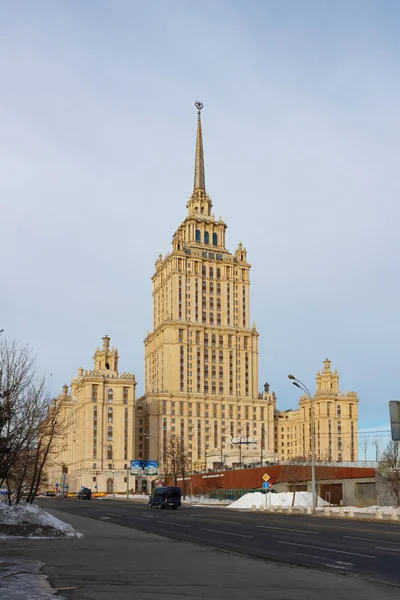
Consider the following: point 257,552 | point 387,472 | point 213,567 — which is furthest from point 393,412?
point 387,472

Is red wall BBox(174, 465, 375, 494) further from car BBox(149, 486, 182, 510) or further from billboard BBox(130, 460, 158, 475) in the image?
car BBox(149, 486, 182, 510)

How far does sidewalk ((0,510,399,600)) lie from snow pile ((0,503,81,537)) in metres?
4.78

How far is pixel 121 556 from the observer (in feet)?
72.6

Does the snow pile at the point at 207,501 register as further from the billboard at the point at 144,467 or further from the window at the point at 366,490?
the billboard at the point at 144,467

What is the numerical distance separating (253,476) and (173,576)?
90570 mm

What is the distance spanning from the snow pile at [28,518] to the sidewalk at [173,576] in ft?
15.7

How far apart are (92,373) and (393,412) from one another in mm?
182027

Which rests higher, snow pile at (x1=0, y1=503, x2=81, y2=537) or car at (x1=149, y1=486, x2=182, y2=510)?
snow pile at (x1=0, y1=503, x2=81, y2=537)

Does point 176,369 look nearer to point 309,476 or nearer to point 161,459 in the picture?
point 161,459

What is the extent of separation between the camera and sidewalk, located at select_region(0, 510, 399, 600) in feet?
45.9

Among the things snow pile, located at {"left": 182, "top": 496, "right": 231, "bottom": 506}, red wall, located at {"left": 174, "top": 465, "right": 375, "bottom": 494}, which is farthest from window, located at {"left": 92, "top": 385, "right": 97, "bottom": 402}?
snow pile, located at {"left": 182, "top": 496, "right": 231, "bottom": 506}

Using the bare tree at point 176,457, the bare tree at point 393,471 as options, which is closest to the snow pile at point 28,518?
the bare tree at point 393,471

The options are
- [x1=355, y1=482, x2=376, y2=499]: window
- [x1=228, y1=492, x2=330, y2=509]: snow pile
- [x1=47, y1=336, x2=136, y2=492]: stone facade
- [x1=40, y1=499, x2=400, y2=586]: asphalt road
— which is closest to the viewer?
[x1=40, y1=499, x2=400, y2=586]: asphalt road

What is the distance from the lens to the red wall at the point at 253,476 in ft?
286
